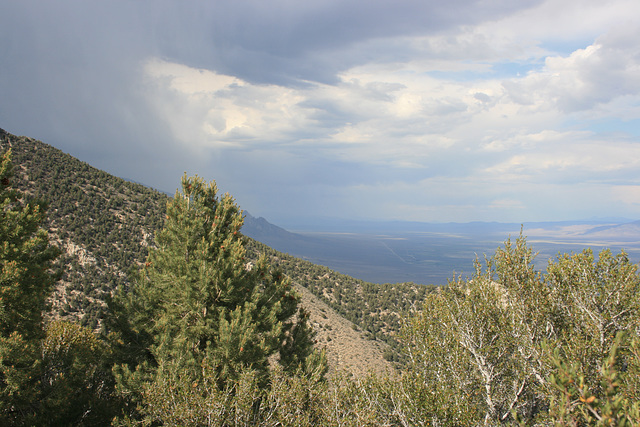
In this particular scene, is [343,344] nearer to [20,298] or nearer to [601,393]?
[601,393]

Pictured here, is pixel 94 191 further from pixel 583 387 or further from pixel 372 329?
pixel 583 387

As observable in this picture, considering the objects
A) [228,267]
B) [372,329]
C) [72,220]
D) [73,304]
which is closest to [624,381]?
[228,267]

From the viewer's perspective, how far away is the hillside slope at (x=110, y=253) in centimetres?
3309

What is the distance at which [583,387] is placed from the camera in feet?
15.2

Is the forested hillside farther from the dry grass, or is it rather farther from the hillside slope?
the dry grass

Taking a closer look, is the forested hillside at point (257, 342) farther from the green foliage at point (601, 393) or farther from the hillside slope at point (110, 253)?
the hillside slope at point (110, 253)

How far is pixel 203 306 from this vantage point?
1335 cm

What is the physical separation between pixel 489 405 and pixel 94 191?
4996 cm

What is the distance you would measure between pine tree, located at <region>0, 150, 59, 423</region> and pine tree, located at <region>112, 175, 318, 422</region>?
2815 millimetres

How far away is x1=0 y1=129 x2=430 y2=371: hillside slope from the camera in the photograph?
1303 inches

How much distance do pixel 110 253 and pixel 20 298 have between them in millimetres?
30474

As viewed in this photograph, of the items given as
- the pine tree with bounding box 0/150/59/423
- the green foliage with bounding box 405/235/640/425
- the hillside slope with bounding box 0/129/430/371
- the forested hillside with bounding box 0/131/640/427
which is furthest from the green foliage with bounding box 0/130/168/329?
the green foliage with bounding box 405/235/640/425

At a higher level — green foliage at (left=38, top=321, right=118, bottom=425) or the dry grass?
green foliage at (left=38, top=321, right=118, bottom=425)

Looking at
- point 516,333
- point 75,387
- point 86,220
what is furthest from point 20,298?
point 86,220
